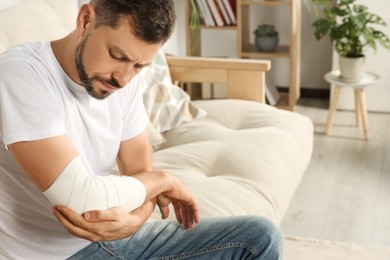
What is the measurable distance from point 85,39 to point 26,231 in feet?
1.44

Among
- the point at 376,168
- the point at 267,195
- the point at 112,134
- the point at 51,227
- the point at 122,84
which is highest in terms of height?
the point at 122,84

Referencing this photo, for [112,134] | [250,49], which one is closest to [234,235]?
[112,134]

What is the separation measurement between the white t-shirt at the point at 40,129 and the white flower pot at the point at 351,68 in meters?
2.24

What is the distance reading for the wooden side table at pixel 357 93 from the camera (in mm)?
3756

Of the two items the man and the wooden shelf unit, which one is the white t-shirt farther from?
the wooden shelf unit

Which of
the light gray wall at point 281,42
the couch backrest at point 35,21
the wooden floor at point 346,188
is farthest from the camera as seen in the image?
the light gray wall at point 281,42

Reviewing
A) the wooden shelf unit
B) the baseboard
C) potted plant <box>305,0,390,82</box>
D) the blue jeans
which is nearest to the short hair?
the blue jeans

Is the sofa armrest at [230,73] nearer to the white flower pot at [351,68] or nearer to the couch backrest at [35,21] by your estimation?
the couch backrest at [35,21]

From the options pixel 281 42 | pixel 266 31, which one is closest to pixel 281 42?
pixel 281 42

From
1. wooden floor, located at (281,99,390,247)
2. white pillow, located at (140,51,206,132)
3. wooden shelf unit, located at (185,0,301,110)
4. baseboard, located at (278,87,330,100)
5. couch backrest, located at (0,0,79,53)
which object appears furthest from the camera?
baseboard, located at (278,87,330,100)

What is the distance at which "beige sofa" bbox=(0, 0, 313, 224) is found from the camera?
85.9 inches

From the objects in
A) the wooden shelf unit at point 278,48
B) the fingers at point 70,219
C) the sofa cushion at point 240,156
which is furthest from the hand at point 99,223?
the wooden shelf unit at point 278,48

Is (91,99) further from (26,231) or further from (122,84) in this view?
(26,231)

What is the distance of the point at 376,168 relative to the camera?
3.43 metres
